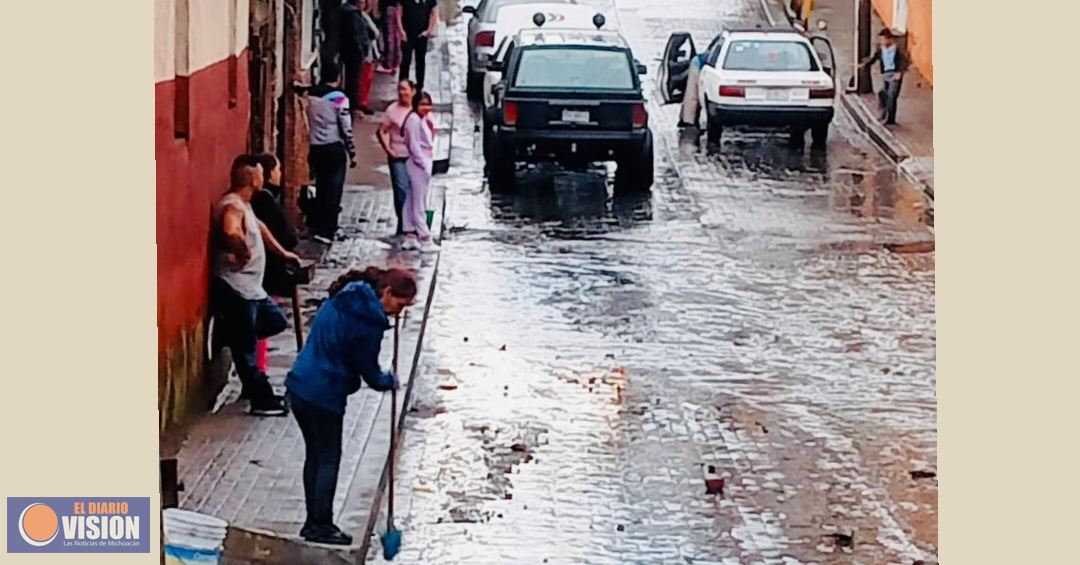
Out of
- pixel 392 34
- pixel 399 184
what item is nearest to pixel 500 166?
pixel 399 184

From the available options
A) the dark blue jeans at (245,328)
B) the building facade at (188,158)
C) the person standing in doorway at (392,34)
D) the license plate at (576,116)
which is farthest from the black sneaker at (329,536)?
the license plate at (576,116)

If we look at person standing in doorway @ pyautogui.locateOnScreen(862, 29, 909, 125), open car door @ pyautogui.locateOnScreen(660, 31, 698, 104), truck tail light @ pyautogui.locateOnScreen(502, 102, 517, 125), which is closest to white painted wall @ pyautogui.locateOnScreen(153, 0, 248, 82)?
truck tail light @ pyautogui.locateOnScreen(502, 102, 517, 125)

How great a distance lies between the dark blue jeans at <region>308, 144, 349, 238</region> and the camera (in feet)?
35.8

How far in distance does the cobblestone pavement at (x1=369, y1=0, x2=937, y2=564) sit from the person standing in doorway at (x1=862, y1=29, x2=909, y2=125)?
337 mm

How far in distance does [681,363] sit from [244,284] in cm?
264

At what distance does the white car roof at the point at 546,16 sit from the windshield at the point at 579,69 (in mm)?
137

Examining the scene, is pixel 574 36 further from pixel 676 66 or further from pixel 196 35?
pixel 196 35

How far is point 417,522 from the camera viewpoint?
1064 centimetres

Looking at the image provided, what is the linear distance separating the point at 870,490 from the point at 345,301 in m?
2.70

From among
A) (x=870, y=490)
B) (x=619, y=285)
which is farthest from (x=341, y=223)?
(x=870, y=490)

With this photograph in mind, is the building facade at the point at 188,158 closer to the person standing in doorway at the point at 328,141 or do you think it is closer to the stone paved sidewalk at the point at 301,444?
the stone paved sidewalk at the point at 301,444

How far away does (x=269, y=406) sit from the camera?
10336 millimetres

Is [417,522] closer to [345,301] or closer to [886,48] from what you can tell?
[345,301]

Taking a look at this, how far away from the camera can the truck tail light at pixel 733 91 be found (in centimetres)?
1203
